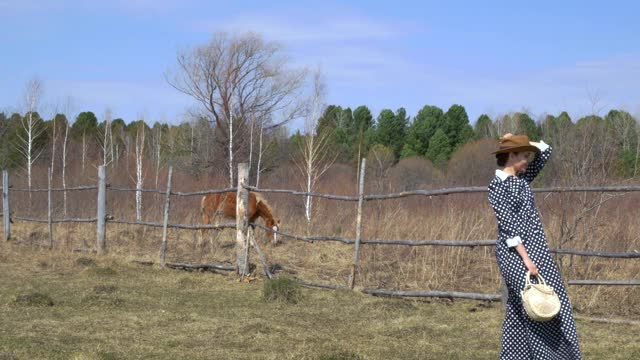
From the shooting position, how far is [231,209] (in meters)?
14.9

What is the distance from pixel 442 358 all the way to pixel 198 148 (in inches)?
952

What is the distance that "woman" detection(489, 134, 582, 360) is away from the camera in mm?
4418

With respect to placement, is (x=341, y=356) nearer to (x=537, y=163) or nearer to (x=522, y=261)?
(x=522, y=261)

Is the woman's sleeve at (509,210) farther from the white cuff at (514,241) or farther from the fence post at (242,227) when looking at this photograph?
the fence post at (242,227)

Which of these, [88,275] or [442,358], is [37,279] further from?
[442,358]

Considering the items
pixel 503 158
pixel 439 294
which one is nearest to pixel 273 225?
pixel 439 294

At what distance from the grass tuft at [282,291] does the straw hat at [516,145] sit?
450cm

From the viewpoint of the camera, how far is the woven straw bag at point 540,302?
167 inches

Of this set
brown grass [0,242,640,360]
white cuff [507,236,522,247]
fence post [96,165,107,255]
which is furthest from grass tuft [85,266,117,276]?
white cuff [507,236,522,247]

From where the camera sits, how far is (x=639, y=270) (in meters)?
8.76

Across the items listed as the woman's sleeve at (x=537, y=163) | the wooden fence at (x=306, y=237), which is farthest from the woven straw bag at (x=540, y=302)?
the wooden fence at (x=306, y=237)

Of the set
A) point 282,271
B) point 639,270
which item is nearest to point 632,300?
point 639,270

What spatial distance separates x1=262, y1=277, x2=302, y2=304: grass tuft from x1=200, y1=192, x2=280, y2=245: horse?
5.34 m

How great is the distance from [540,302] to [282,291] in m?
4.93
